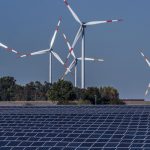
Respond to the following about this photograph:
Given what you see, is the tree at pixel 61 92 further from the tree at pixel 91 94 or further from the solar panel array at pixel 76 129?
the solar panel array at pixel 76 129

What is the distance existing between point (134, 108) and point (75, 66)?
75440 millimetres

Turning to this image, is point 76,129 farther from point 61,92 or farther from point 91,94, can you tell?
point 91,94

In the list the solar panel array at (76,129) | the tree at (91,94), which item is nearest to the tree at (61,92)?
the tree at (91,94)

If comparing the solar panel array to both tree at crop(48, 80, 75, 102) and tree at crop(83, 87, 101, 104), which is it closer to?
tree at crop(83, 87, 101, 104)

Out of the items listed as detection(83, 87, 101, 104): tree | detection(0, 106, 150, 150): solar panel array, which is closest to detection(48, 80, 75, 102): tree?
detection(83, 87, 101, 104): tree

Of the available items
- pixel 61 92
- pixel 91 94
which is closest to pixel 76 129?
pixel 61 92

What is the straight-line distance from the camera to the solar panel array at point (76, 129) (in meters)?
58.2

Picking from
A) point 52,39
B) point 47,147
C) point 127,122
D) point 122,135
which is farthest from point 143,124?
point 52,39

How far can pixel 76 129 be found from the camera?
64.3m

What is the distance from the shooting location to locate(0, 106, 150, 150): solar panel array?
58.2 metres

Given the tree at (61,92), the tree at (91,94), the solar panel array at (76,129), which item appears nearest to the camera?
the solar panel array at (76,129)

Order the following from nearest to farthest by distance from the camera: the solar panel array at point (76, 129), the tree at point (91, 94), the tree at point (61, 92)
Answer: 1. the solar panel array at point (76, 129)
2. the tree at point (91, 94)
3. the tree at point (61, 92)

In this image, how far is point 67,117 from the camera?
7144 centimetres

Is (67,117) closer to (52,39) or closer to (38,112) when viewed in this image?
(38,112)
